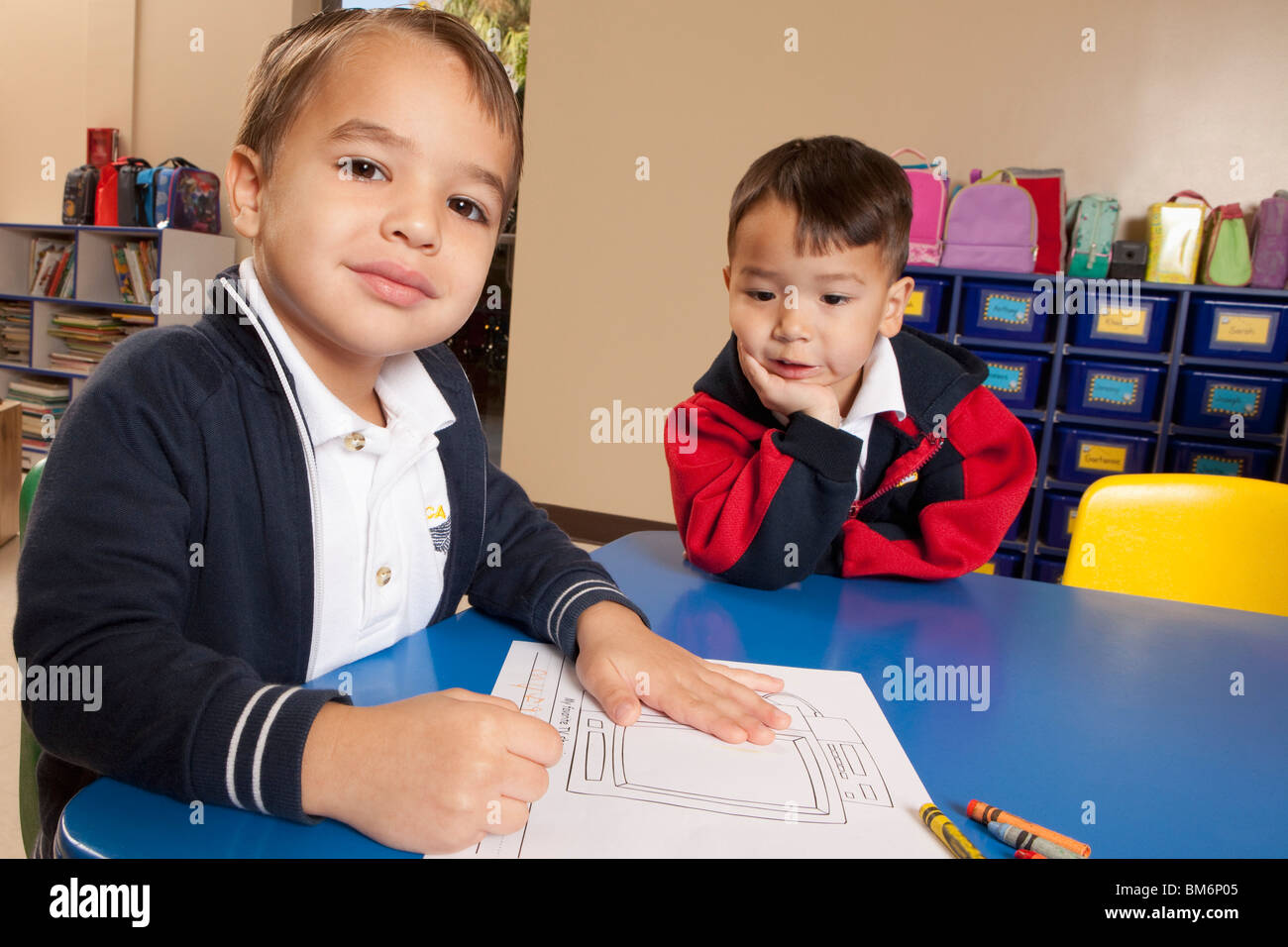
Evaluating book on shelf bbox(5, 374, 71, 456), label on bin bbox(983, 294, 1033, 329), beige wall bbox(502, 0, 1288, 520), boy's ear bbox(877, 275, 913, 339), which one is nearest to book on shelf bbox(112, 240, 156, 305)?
book on shelf bbox(5, 374, 71, 456)

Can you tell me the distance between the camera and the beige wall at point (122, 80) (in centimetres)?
459

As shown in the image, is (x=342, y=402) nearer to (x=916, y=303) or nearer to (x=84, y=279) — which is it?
(x=916, y=303)

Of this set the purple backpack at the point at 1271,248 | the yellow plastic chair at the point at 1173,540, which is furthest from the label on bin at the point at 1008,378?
Answer: the yellow plastic chair at the point at 1173,540

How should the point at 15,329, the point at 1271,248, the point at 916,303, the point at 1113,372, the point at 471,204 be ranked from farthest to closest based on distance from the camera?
the point at 15,329 → the point at 916,303 → the point at 1113,372 → the point at 1271,248 → the point at 471,204

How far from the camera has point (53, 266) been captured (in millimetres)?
4598

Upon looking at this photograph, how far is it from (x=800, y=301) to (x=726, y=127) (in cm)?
281

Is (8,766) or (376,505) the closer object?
(376,505)

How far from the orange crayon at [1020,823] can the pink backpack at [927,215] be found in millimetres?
2812

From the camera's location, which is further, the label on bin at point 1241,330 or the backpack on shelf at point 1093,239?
the backpack on shelf at point 1093,239

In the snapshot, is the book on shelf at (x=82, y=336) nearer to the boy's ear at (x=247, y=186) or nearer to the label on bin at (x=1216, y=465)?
the boy's ear at (x=247, y=186)

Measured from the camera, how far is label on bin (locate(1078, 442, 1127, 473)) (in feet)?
9.89

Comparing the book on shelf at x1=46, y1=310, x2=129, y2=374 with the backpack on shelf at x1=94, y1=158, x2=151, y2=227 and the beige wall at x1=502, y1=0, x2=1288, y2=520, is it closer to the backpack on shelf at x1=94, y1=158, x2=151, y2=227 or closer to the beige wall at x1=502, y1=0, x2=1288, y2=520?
the backpack on shelf at x1=94, y1=158, x2=151, y2=227

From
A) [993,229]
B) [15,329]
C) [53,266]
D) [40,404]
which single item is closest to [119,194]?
[53,266]
